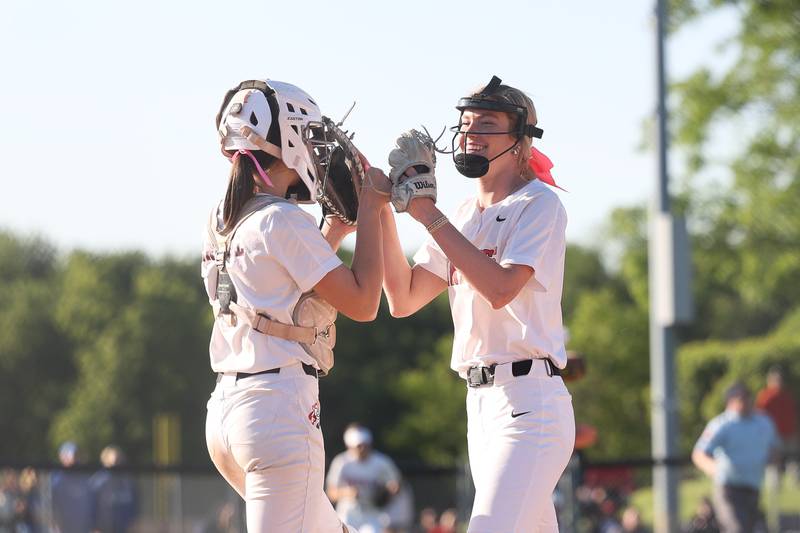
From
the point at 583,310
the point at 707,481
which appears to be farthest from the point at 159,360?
the point at 707,481

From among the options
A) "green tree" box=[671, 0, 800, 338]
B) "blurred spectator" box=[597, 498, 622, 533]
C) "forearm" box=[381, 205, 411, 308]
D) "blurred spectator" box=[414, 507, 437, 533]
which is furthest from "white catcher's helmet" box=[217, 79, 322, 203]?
"green tree" box=[671, 0, 800, 338]

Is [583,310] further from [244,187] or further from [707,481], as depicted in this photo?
[244,187]

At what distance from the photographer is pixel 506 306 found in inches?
236

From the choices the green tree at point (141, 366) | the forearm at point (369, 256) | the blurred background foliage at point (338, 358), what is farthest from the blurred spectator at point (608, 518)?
the green tree at point (141, 366)

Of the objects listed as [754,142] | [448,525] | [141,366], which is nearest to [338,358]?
[141,366]

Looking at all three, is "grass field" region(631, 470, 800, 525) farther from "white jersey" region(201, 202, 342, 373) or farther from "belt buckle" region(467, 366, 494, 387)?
"white jersey" region(201, 202, 342, 373)

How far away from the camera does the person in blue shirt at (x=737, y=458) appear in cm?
1364

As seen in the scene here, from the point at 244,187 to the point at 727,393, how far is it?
9.19 m

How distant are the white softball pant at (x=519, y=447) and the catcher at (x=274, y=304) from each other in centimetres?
58

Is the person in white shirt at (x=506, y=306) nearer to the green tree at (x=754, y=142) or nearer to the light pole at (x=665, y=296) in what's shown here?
the light pole at (x=665, y=296)

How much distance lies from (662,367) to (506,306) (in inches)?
350

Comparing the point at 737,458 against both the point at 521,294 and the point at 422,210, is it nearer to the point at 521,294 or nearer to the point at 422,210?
the point at 521,294

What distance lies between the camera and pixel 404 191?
235 inches

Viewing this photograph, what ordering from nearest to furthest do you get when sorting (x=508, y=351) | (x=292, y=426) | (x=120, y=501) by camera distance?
(x=292, y=426) < (x=508, y=351) < (x=120, y=501)
